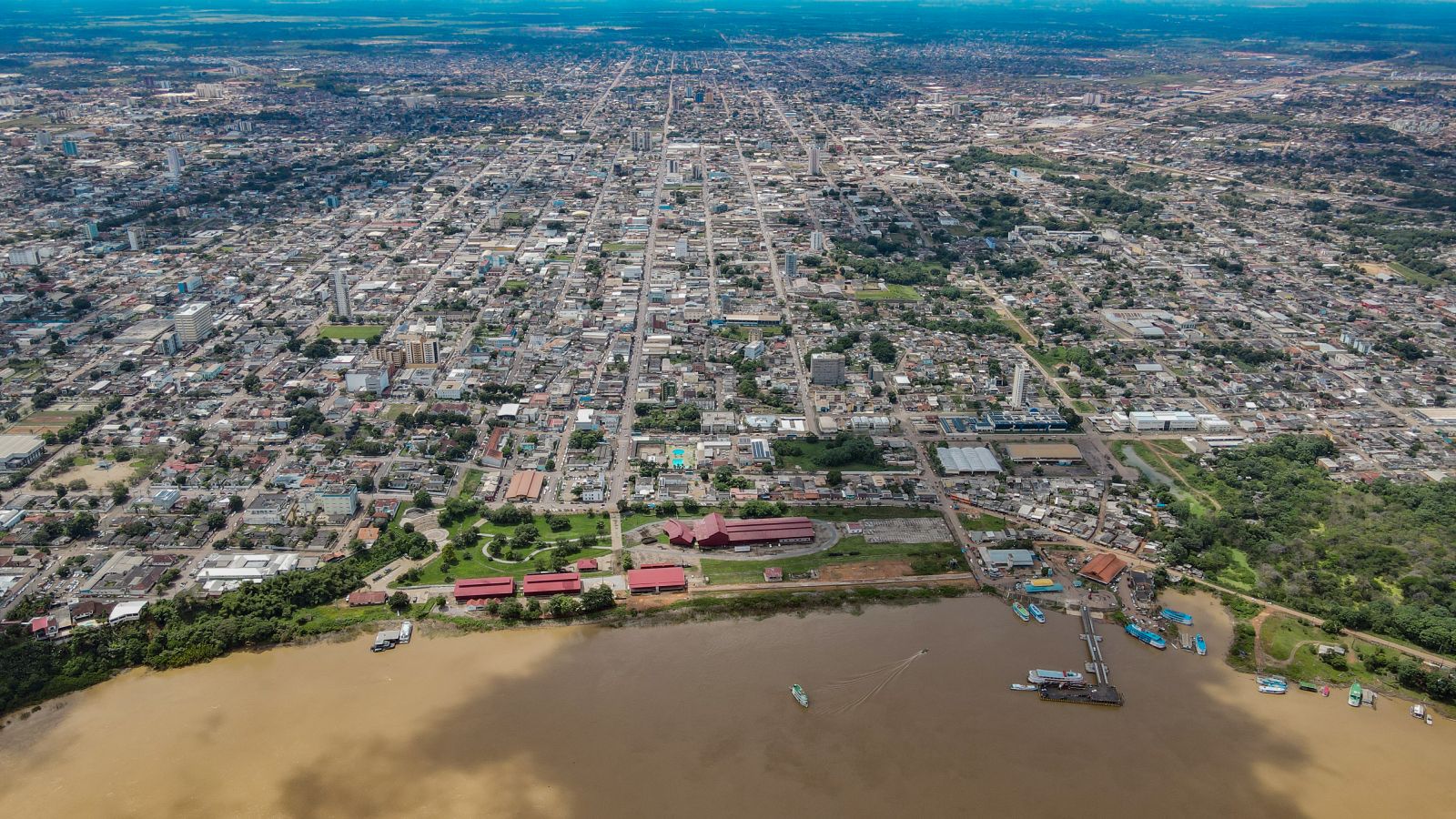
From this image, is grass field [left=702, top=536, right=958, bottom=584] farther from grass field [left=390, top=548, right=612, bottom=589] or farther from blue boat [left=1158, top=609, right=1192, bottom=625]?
blue boat [left=1158, top=609, right=1192, bottom=625]

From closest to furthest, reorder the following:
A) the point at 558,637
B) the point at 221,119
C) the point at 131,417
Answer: the point at 558,637, the point at 131,417, the point at 221,119

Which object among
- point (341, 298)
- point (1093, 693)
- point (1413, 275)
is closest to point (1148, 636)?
point (1093, 693)

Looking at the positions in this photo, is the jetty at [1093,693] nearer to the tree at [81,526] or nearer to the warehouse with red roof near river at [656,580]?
the warehouse with red roof near river at [656,580]

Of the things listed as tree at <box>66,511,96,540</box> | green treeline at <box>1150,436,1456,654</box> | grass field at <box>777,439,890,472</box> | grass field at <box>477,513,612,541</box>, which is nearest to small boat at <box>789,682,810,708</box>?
grass field at <box>477,513,612,541</box>

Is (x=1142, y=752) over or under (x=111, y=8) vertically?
under

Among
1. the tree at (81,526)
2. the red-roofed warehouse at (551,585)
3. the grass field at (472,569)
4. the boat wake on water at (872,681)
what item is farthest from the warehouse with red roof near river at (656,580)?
the tree at (81,526)

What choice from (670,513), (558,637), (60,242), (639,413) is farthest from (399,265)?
(558,637)

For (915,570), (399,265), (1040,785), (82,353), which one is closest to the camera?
(1040,785)

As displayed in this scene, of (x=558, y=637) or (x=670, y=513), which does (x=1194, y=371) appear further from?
(x=558, y=637)
